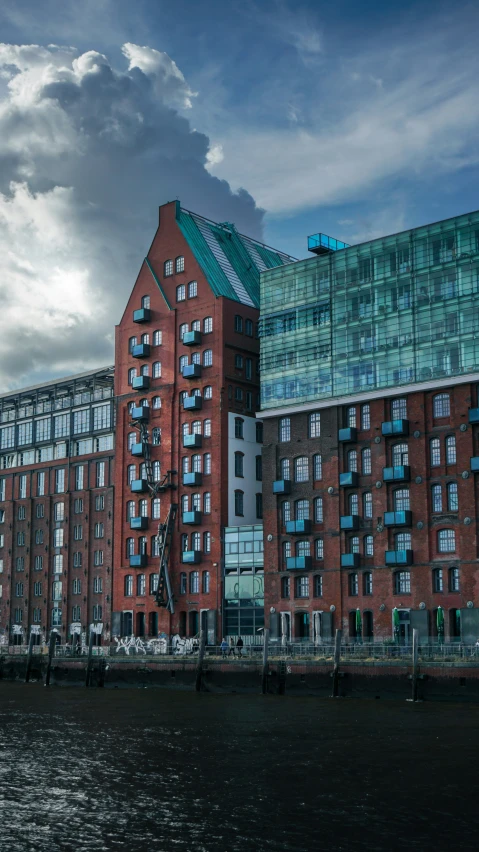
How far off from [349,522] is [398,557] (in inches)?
216

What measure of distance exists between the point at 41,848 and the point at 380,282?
64.7 m

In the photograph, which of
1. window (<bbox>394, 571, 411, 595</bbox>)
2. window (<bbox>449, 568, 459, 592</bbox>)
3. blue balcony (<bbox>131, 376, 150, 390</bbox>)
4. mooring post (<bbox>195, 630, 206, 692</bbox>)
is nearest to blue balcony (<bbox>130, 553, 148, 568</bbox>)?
blue balcony (<bbox>131, 376, 150, 390</bbox>)

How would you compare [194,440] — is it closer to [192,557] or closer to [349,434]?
[192,557]

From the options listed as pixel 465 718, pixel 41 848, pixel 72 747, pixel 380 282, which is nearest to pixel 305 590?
pixel 380 282

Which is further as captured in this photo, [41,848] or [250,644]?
[250,644]

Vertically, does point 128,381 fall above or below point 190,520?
above

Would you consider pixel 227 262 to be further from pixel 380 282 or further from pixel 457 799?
pixel 457 799

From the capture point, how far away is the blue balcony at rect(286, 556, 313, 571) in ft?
290

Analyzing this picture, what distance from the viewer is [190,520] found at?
319 ft

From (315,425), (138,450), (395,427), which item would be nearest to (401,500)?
(395,427)

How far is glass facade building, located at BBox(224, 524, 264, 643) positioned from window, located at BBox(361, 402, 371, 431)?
546 inches

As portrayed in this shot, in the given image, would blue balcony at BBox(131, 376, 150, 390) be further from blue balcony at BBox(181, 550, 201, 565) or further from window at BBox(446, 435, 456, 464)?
window at BBox(446, 435, 456, 464)

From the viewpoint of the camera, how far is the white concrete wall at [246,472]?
9769 centimetres

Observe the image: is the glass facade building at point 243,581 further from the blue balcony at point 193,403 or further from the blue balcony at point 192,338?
the blue balcony at point 192,338
